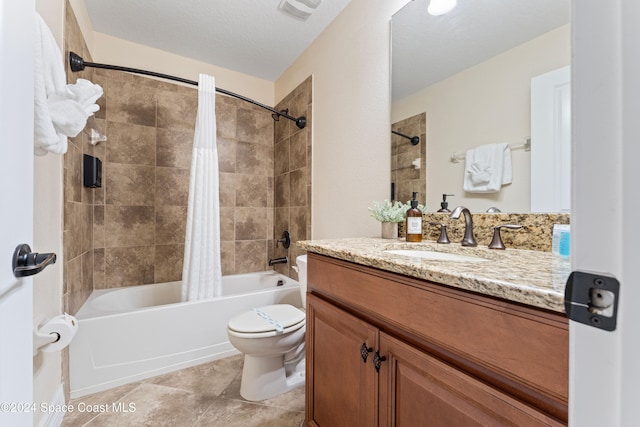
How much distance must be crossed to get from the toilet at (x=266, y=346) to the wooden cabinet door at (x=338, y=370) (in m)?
0.35

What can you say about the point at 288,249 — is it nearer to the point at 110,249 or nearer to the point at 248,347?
the point at 248,347

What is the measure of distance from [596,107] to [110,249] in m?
2.78

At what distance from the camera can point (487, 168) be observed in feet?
3.70

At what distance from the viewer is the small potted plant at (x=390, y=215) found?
4.58 ft

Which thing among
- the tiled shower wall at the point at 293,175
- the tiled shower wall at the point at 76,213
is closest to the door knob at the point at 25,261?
the tiled shower wall at the point at 76,213

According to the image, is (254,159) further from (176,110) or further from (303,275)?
(303,275)

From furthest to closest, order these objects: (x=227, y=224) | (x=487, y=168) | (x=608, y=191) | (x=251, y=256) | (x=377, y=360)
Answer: (x=251, y=256)
(x=227, y=224)
(x=487, y=168)
(x=377, y=360)
(x=608, y=191)

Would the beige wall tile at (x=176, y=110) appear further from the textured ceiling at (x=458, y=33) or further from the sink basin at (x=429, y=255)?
the sink basin at (x=429, y=255)

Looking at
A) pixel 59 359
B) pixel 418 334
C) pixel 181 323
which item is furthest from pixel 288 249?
pixel 418 334

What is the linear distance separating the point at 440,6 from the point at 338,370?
168 centimetres

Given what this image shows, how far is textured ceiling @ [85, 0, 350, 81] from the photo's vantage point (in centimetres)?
179

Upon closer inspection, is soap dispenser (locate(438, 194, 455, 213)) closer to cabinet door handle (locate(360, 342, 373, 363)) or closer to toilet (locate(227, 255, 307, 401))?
cabinet door handle (locate(360, 342, 373, 363))

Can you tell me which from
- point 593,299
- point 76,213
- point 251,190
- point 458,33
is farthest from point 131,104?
point 593,299

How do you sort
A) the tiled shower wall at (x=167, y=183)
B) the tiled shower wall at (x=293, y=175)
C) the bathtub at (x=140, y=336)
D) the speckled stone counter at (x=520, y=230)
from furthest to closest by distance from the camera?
the tiled shower wall at (x=293, y=175)
the tiled shower wall at (x=167, y=183)
the bathtub at (x=140, y=336)
the speckled stone counter at (x=520, y=230)
